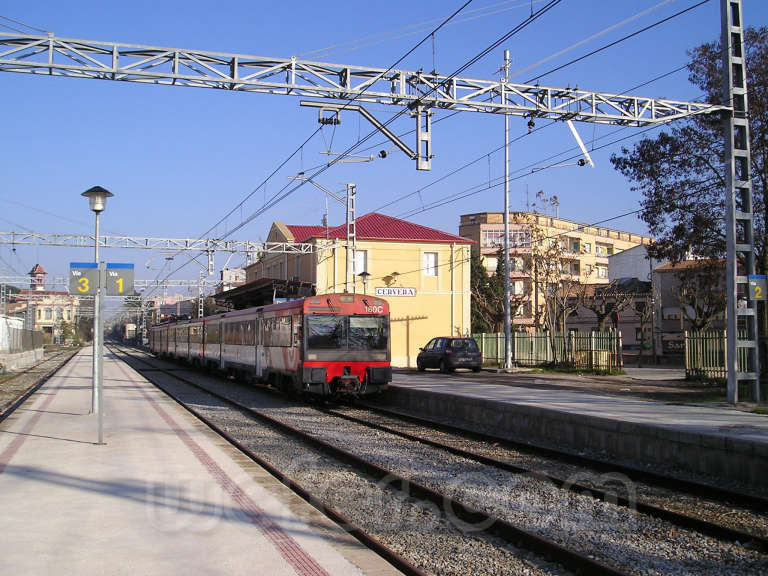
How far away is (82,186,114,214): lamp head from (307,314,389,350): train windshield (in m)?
6.29

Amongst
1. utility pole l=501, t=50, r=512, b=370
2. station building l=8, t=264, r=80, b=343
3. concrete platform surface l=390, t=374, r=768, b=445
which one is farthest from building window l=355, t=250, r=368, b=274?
station building l=8, t=264, r=80, b=343

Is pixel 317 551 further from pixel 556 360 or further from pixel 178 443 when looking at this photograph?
pixel 556 360

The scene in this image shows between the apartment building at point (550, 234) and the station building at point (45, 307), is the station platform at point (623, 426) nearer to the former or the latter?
the apartment building at point (550, 234)

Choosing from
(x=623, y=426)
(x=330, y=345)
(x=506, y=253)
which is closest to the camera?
(x=623, y=426)

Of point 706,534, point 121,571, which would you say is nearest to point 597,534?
point 706,534

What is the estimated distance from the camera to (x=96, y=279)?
1218cm

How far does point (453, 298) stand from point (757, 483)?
1410 inches

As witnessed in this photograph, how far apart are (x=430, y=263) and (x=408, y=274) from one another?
5.79 feet

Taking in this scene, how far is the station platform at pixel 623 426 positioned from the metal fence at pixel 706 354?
609cm

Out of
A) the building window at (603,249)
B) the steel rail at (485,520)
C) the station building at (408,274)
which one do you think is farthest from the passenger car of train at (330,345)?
the building window at (603,249)

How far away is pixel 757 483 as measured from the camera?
366 inches

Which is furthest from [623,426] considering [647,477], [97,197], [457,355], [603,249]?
[603,249]

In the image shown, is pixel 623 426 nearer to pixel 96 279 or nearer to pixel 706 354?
pixel 96 279

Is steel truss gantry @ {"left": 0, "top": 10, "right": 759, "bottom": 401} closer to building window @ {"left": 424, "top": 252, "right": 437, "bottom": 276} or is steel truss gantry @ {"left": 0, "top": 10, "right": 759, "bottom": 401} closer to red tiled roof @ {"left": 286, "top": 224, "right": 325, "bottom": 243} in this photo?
building window @ {"left": 424, "top": 252, "right": 437, "bottom": 276}
